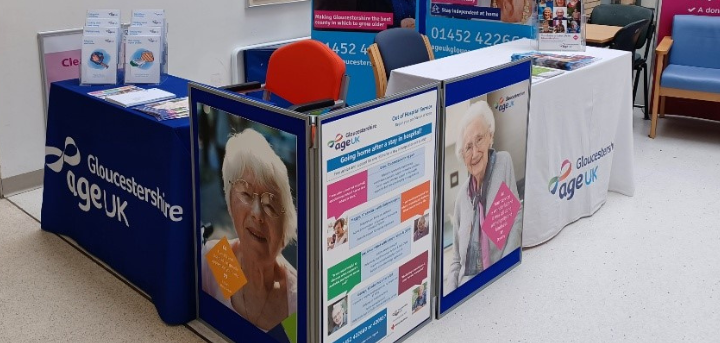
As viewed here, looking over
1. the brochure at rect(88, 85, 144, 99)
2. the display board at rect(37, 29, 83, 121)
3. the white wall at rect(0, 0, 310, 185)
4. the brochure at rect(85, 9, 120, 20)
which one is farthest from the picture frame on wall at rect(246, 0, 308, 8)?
the brochure at rect(88, 85, 144, 99)

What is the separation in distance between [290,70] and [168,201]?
3.59ft

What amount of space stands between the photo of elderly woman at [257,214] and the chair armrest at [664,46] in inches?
165

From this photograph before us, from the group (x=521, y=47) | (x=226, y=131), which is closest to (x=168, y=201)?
(x=226, y=131)

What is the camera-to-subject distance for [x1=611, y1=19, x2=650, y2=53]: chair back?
5.80 meters

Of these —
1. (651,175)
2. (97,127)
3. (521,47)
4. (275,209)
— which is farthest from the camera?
(651,175)

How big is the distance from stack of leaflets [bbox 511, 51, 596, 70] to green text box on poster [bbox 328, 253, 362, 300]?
1.86 metres

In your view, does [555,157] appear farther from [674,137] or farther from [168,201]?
[674,137]

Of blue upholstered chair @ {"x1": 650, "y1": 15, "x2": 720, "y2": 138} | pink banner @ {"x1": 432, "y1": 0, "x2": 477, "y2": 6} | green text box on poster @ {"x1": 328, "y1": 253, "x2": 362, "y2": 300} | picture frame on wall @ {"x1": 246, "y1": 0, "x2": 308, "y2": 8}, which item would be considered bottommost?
green text box on poster @ {"x1": 328, "y1": 253, "x2": 362, "y2": 300}

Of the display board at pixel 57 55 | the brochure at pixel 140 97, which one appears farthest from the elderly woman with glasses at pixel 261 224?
the display board at pixel 57 55

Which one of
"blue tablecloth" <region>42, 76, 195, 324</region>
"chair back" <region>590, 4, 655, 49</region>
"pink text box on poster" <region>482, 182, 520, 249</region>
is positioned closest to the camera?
"blue tablecloth" <region>42, 76, 195, 324</region>

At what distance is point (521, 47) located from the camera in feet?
14.9

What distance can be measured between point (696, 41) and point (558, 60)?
8.19 feet

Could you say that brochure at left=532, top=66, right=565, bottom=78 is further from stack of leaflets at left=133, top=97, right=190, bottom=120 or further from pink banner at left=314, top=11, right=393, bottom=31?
pink banner at left=314, top=11, right=393, bottom=31

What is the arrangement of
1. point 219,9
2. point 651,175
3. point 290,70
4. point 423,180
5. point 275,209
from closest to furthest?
point 275,209, point 423,180, point 290,70, point 651,175, point 219,9
